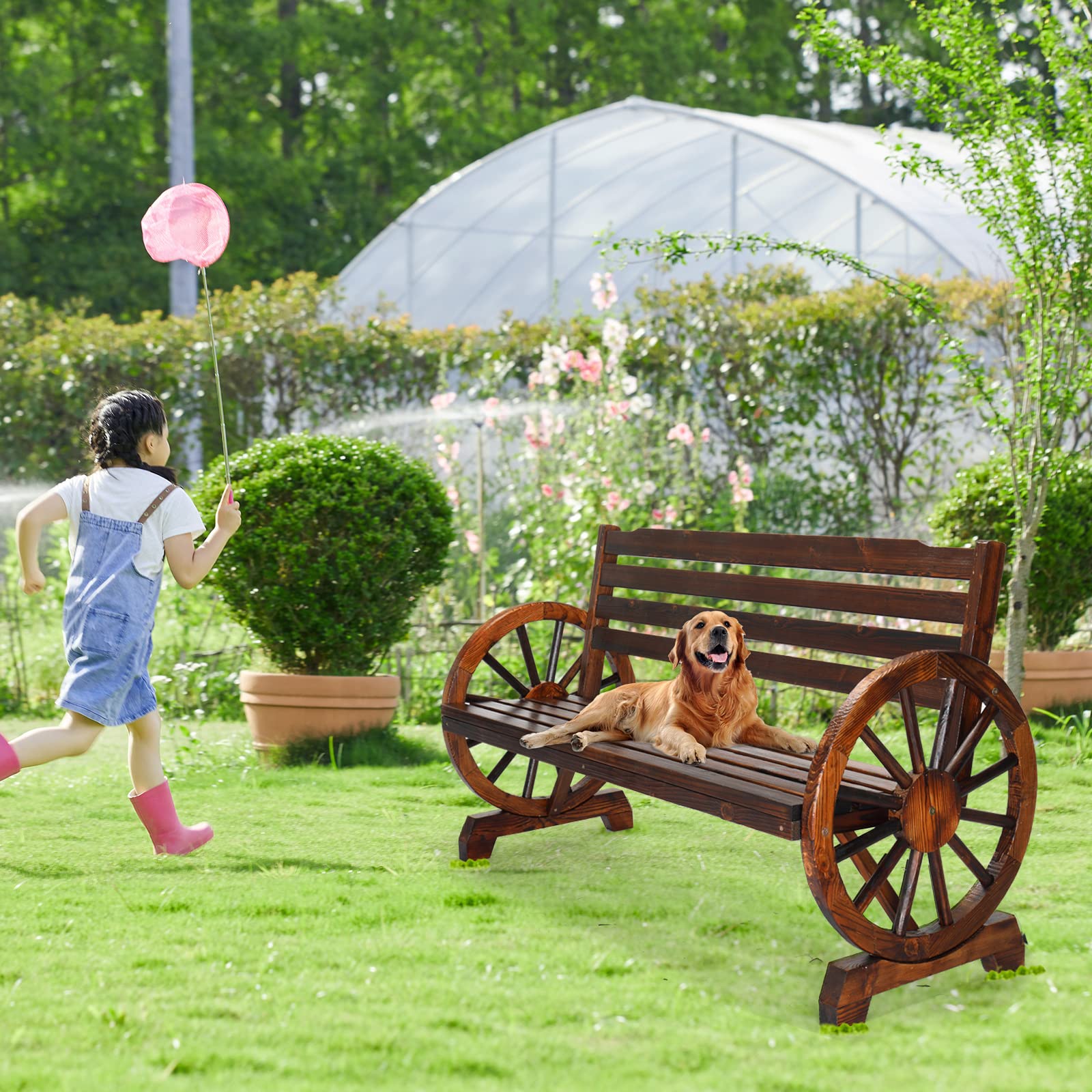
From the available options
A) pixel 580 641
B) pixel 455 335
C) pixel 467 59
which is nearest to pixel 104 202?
pixel 467 59

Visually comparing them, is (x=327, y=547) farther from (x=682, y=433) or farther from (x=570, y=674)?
(x=682, y=433)

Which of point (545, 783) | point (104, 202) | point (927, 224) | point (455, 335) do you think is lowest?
point (545, 783)

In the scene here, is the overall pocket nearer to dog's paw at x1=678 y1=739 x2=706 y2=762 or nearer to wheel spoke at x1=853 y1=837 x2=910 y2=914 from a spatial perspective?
dog's paw at x1=678 y1=739 x2=706 y2=762

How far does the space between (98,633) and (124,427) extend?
2.21 ft

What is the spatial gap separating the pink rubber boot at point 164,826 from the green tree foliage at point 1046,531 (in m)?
4.04

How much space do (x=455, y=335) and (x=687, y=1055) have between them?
8.48 metres

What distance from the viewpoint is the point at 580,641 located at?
7.23m

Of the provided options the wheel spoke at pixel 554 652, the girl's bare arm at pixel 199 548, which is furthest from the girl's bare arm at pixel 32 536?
the wheel spoke at pixel 554 652

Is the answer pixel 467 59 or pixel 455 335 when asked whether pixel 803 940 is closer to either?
pixel 455 335

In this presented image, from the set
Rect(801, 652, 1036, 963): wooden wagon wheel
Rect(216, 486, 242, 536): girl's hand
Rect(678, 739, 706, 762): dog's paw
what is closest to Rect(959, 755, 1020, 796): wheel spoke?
Rect(801, 652, 1036, 963): wooden wagon wheel

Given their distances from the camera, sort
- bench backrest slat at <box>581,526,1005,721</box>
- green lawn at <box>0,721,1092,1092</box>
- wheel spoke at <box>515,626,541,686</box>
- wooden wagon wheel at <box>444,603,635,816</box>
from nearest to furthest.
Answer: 1. green lawn at <box>0,721,1092,1092</box>
2. bench backrest slat at <box>581,526,1005,721</box>
3. wooden wagon wheel at <box>444,603,635,816</box>
4. wheel spoke at <box>515,626,541,686</box>

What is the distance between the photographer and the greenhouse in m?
15.0

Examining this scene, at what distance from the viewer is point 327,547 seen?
5953mm

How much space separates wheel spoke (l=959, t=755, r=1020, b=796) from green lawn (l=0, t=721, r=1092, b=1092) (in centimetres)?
49
